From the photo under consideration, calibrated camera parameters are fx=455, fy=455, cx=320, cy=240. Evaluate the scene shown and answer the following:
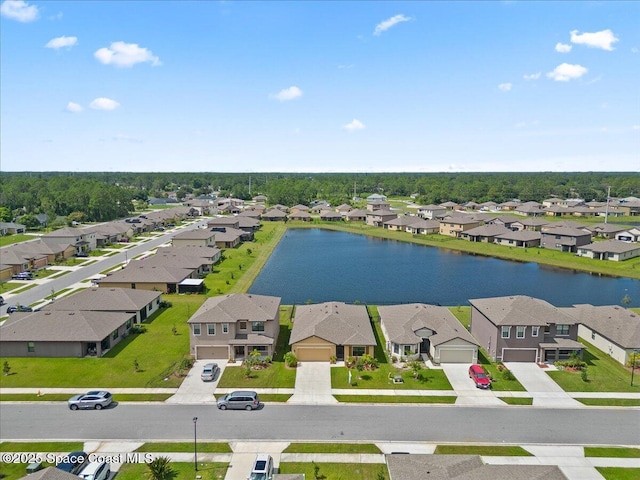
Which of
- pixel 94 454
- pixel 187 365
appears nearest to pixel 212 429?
pixel 94 454

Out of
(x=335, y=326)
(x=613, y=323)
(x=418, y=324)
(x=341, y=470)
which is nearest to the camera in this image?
(x=341, y=470)

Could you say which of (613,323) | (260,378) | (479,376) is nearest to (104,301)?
(260,378)

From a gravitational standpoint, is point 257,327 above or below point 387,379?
above

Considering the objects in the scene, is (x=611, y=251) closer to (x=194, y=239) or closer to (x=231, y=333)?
(x=231, y=333)

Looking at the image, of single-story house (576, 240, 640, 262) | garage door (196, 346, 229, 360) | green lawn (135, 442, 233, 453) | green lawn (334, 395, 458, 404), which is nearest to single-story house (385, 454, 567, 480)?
green lawn (334, 395, 458, 404)

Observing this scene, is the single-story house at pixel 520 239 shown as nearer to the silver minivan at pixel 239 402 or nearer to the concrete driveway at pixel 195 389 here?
the concrete driveway at pixel 195 389

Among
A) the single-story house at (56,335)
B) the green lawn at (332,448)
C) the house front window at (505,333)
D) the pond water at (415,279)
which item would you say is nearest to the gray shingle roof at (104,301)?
the single-story house at (56,335)
